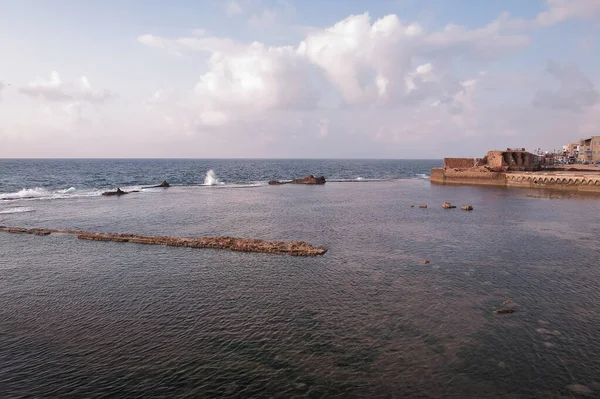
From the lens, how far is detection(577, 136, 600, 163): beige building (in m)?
139

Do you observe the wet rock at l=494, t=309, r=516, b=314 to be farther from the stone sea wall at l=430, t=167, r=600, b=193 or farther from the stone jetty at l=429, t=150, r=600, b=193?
the stone jetty at l=429, t=150, r=600, b=193

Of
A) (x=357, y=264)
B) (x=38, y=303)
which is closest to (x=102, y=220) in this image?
(x=38, y=303)

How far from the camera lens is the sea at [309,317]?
15828 millimetres

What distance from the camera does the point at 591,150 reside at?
14475 cm

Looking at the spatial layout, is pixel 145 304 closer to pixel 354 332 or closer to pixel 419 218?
pixel 354 332

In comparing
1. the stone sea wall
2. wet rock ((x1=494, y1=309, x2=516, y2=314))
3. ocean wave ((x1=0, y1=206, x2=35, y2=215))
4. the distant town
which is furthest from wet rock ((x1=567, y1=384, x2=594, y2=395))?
the distant town

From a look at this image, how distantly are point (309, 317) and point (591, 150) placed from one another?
170 metres

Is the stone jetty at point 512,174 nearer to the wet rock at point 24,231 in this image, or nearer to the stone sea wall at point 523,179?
the stone sea wall at point 523,179

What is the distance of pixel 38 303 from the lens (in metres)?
23.3

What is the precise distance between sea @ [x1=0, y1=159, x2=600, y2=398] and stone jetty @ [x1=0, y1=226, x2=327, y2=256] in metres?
1.29

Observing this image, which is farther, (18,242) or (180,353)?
(18,242)

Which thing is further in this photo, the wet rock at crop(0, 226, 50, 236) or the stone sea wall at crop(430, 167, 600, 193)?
the stone sea wall at crop(430, 167, 600, 193)

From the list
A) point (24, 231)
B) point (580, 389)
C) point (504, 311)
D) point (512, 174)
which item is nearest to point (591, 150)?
point (512, 174)

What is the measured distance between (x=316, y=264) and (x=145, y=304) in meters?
14.1
